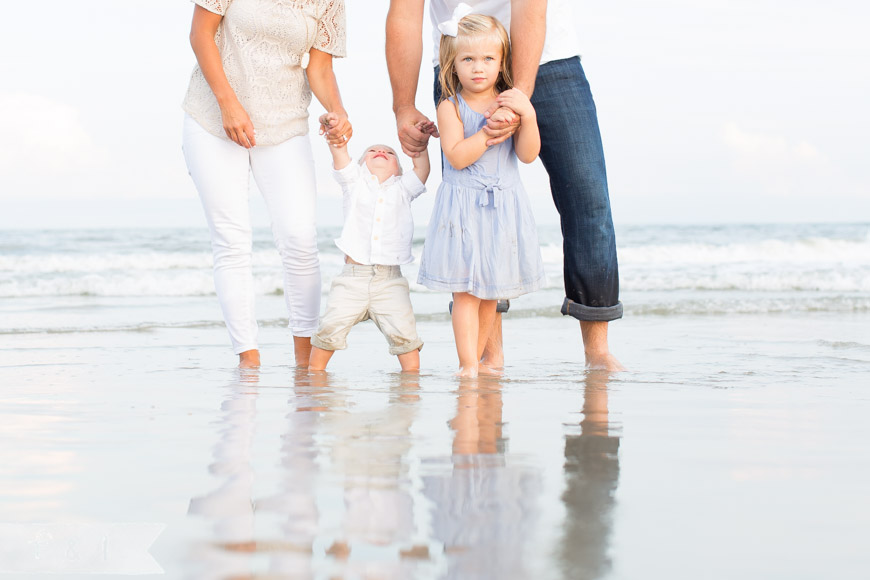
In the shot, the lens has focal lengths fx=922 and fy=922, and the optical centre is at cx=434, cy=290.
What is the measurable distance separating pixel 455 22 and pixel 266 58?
79 centimetres

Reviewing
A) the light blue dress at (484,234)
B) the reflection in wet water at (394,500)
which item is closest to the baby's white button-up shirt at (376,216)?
the light blue dress at (484,234)

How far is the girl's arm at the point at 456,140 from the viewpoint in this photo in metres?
3.38

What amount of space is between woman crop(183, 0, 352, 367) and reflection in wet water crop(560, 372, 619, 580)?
1602 mm

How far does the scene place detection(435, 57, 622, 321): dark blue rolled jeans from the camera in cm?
352

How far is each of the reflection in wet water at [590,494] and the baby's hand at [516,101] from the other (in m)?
1.17

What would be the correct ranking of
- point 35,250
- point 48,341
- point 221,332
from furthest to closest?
point 35,250
point 221,332
point 48,341

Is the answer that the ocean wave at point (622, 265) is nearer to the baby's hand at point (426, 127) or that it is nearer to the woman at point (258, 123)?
the woman at point (258, 123)

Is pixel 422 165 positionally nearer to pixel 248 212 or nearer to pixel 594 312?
pixel 248 212

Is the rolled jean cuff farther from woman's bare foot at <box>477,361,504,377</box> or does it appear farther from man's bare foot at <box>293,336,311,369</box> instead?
man's bare foot at <box>293,336,311,369</box>

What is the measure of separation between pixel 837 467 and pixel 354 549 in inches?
44.1

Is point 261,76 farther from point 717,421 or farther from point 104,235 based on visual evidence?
point 104,235

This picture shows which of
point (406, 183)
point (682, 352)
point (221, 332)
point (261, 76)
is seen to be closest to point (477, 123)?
point (406, 183)

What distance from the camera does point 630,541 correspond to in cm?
146

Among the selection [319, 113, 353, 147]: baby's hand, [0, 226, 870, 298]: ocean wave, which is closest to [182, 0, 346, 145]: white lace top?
[319, 113, 353, 147]: baby's hand
